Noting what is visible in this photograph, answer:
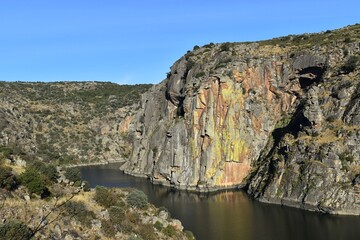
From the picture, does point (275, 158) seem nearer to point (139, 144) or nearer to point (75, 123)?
point (139, 144)

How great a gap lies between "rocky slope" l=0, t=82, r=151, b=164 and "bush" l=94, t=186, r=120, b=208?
91667 mm

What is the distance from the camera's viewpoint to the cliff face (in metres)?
70.7

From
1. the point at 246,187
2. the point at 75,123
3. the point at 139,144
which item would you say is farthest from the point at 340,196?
the point at 75,123

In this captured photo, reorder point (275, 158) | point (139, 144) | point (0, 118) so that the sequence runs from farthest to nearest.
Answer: point (139, 144) → point (0, 118) → point (275, 158)

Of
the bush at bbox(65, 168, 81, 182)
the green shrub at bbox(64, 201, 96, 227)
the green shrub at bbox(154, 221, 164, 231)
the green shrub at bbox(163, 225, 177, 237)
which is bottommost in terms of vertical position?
the green shrub at bbox(163, 225, 177, 237)

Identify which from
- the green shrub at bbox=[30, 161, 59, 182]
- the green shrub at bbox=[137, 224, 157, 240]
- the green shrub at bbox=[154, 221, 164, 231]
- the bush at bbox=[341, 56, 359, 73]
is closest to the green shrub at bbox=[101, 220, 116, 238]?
the green shrub at bbox=[137, 224, 157, 240]

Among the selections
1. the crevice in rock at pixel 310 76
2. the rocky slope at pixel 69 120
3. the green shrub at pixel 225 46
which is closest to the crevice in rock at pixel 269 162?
the crevice in rock at pixel 310 76

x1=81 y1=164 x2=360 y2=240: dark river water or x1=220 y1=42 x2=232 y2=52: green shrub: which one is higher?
x1=220 y1=42 x2=232 y2=52: green shrub

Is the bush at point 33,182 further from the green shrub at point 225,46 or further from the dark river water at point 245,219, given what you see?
the green shrub at point 225,46

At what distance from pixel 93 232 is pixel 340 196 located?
158ft

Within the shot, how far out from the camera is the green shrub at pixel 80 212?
1190 inches

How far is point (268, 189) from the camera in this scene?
75.6 m

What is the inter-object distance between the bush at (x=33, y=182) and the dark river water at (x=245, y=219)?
23.8 meters

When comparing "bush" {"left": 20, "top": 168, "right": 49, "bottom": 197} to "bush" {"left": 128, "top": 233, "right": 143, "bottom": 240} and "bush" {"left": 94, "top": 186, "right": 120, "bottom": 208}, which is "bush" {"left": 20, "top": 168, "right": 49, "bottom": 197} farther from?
"bush" {"left": 128, "top": 233, "right": 143, "bottom": 240}
